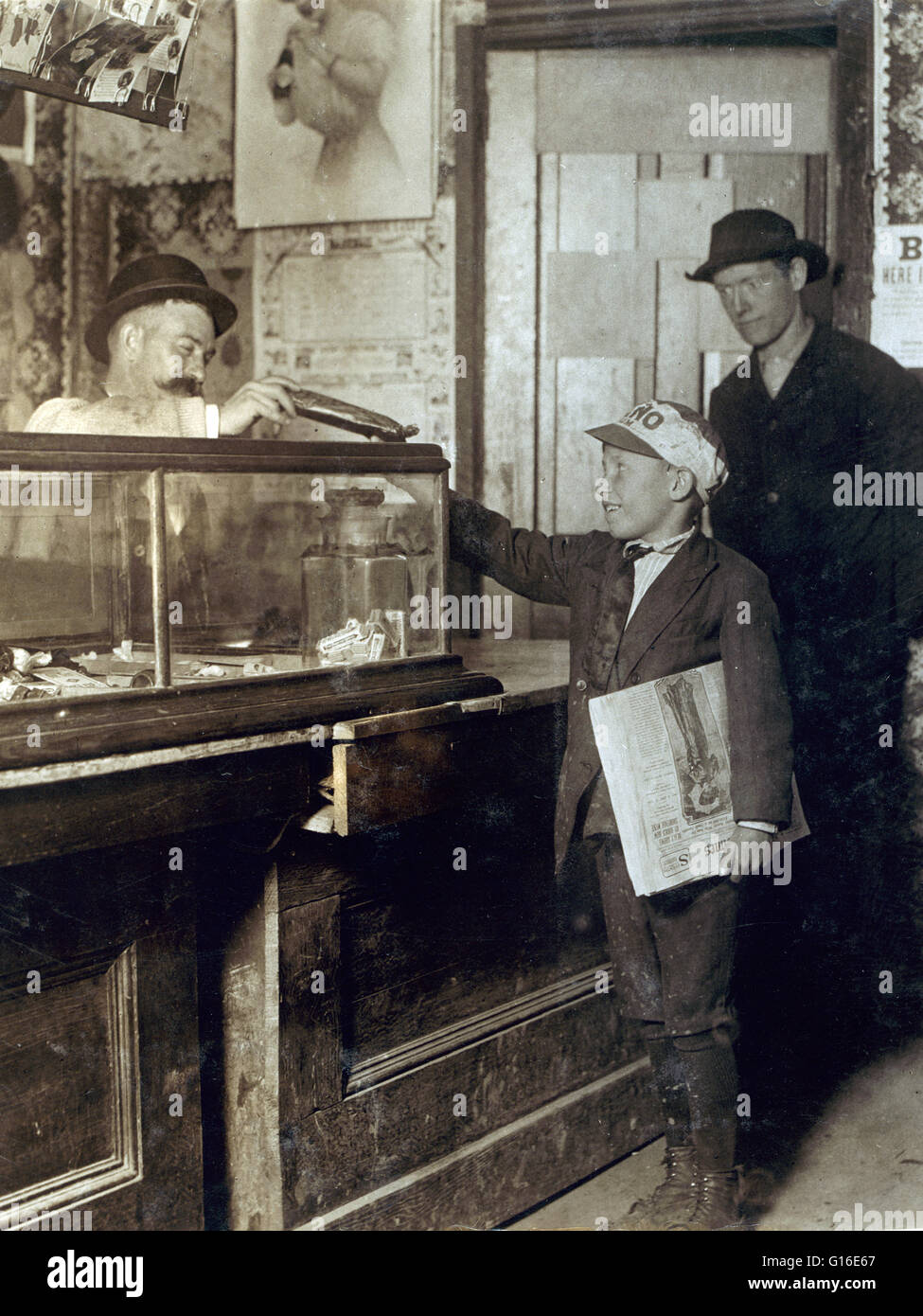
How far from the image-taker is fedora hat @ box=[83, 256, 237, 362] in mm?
2723

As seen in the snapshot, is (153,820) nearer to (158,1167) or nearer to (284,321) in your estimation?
(158,1167)

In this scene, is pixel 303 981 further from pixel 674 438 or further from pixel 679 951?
pixel 674 438

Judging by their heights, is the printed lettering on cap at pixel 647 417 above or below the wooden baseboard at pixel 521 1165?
above

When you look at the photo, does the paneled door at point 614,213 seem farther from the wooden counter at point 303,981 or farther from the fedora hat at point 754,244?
the wooden counter at point 303,981

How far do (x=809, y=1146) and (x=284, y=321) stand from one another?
253 cm

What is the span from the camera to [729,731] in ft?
7.75

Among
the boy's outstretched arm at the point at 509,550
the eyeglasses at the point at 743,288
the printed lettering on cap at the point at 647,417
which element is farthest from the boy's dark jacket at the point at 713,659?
the eyeglasses at the point at 743,288

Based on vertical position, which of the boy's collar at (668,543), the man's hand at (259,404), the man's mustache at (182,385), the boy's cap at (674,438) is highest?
the man's mustache at (182,385)

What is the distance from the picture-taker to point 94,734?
174 centimetres

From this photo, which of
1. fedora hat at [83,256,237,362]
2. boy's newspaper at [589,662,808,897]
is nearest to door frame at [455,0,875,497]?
fedora hat at [83,256,237,362]

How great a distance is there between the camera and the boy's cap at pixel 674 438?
2.35 metres

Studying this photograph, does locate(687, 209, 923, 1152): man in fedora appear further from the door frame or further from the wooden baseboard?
the wooden baseboard

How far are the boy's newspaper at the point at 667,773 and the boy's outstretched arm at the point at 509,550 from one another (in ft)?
1.11

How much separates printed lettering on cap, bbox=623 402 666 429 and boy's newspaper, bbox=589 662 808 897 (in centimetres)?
47
